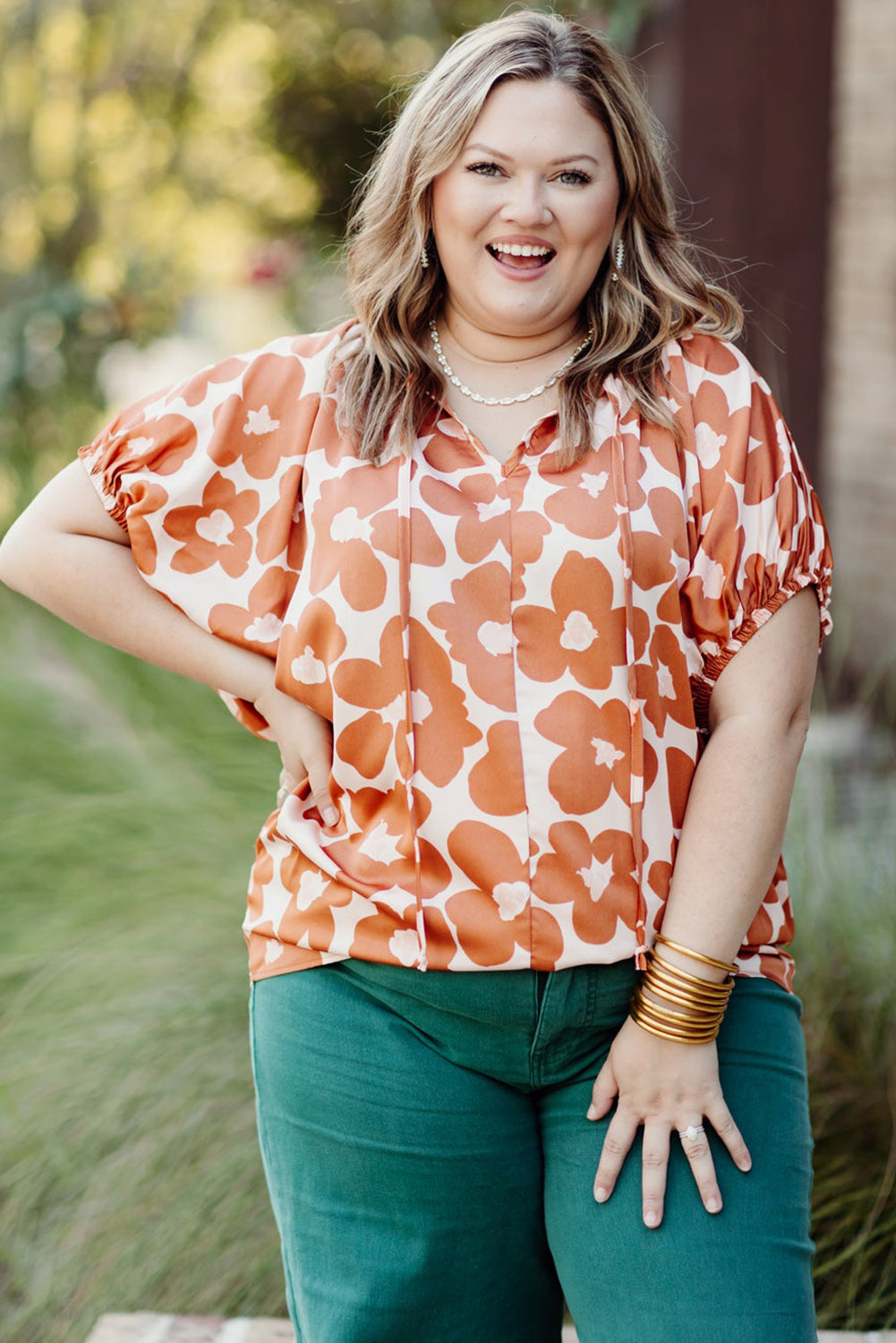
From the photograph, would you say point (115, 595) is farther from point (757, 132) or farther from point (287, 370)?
point (757, 132)

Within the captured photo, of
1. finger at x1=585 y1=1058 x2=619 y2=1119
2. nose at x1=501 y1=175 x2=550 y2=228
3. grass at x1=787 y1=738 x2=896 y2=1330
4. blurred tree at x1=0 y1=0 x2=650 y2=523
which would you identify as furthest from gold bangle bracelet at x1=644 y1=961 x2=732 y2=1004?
blurred tree at x1=0 y1=0 x2=650 y2=523

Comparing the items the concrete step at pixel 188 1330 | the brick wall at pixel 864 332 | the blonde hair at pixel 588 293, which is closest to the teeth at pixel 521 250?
the blonde hair at pixel 588 293

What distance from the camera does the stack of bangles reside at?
155 cm

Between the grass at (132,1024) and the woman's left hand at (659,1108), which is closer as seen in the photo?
the woman's left hand at (659,1108)

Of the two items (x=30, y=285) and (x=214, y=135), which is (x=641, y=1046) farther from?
(x=214, y=135)

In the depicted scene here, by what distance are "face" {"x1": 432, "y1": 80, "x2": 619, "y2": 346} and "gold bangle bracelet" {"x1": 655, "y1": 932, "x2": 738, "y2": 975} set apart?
71cm

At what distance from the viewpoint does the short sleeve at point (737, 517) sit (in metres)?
1.57

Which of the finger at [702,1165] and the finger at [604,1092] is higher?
the finger at [604,1092]

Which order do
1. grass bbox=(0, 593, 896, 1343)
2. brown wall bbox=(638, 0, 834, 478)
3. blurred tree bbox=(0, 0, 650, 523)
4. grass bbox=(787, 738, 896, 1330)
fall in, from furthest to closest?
blurred tree bbox=(0, 0, 650, 523) → brown wall bbox=(638, 0, 834, 478) → grass bbox=(0, 593, 896, 1343) → grass bbox=(787, 738, 896, 1330)

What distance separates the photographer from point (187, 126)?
26.5 ft

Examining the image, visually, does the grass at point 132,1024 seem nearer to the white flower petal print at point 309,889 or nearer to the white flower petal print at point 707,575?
the white flower petal print at point 309,889

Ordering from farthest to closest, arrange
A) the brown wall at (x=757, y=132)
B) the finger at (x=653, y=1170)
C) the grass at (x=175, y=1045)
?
the brown wall at (x=757, y=132)
the grass at (x=175, y=1045)
the finger at (x=653, y=1170)

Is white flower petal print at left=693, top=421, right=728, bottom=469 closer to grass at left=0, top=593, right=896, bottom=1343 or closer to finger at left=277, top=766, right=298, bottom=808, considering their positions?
finger at left=277, top=766, right=298, bottom=808

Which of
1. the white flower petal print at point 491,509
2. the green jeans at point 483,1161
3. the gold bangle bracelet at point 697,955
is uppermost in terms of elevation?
the white flower petal print at point 491,509
